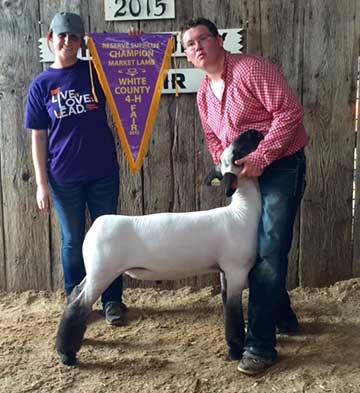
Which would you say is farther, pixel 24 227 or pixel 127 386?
pixel 24 227

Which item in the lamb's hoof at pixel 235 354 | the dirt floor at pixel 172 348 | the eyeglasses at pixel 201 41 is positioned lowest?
the dirt floor at pixel 172 348

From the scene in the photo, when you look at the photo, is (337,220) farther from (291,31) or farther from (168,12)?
(168,12)

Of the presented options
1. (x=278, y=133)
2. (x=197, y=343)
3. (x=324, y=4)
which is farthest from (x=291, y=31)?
(x=197, y=343)

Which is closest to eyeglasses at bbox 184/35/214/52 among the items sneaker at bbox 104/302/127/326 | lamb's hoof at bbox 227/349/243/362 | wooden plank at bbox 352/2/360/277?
wooden plank at bbox 352/2/360/277

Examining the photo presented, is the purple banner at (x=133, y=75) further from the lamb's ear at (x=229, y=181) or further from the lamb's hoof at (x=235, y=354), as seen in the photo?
the lamb's hoof at (x=235, y=354)

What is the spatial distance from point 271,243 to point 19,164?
6.95 ft

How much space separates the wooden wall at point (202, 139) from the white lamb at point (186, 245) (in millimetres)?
1060

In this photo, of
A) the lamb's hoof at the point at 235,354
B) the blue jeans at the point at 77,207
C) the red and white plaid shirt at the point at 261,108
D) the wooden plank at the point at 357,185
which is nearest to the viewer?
the red and white plaid shirt at the point at 261,108

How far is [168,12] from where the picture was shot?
12.6ft

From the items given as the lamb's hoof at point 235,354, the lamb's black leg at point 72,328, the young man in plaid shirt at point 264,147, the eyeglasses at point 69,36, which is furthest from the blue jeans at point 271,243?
the eyeglasses at point 69,36

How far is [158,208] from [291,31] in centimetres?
160

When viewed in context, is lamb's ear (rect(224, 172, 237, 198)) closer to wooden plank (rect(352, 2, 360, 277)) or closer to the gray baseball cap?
the gray baseball cap

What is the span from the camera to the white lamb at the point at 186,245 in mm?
2971

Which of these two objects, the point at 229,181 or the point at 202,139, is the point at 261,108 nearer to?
the point at 229,181
